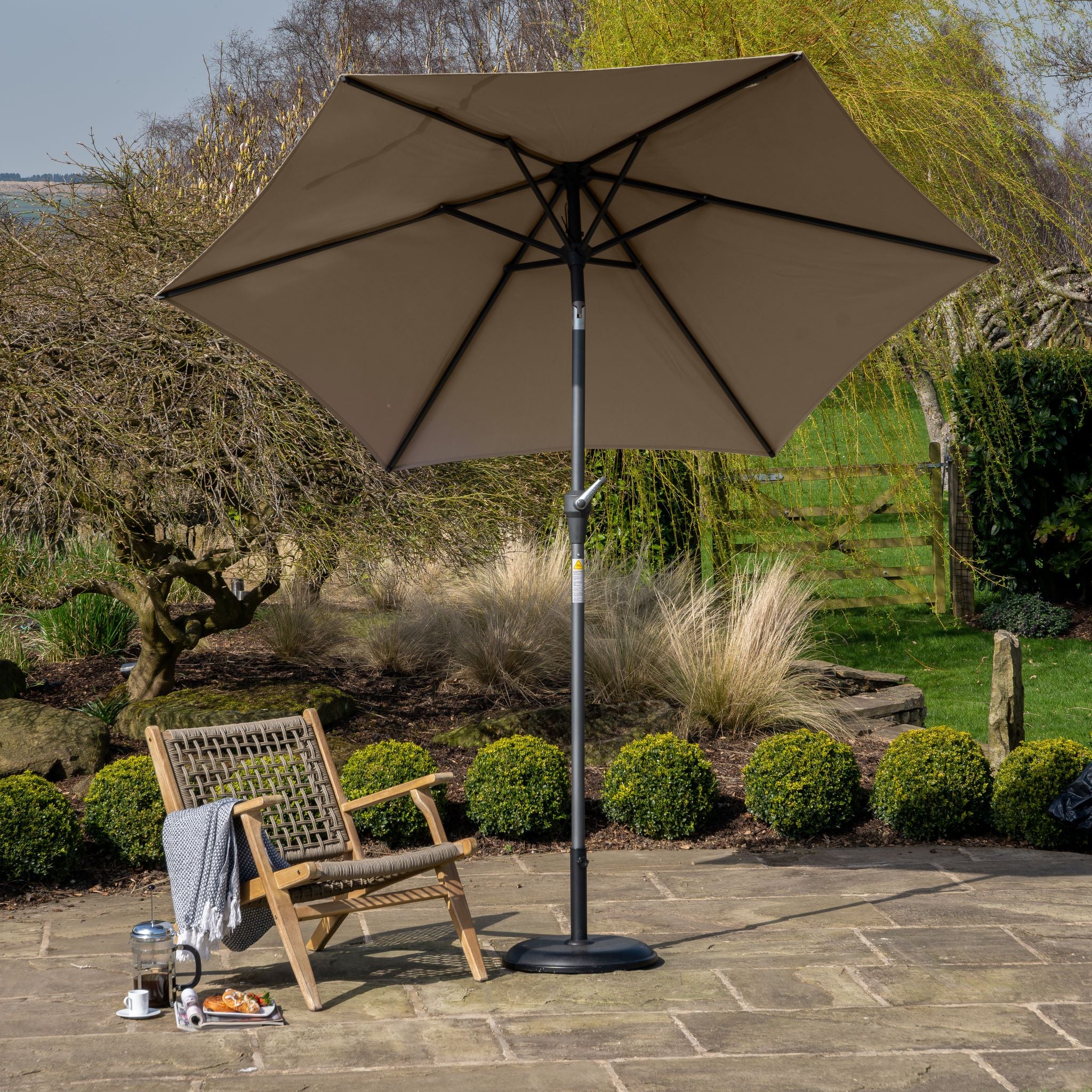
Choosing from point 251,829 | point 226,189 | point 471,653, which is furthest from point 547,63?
point 251,829

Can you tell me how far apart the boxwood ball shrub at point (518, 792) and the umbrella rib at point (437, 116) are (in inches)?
113

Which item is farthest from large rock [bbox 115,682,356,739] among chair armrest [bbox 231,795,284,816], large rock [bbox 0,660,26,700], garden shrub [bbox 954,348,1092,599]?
garden shrub [bbox 954,348,1092,599]

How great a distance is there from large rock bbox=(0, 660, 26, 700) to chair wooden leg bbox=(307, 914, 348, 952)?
3.75m

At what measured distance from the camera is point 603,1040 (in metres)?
3.15

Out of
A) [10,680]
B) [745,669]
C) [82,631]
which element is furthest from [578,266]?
[82,631]

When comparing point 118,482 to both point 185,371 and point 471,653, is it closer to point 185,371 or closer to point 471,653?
point 185,371

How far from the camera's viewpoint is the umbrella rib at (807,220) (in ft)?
11.8

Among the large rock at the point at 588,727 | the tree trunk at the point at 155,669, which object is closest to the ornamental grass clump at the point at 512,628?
the large rock at the point at 588,727

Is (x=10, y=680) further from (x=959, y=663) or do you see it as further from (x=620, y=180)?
(x=959, y=663)

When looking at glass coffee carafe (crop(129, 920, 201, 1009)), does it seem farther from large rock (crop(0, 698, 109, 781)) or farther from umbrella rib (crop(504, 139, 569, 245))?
large rock (crop(0, 698, 109, 781))

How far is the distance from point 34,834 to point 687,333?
10.6ft

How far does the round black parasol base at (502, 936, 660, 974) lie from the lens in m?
3.67

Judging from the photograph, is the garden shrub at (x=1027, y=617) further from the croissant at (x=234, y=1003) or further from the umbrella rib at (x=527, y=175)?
the croissant at (x=234, y=1003)

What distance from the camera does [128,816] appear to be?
4.98 m
